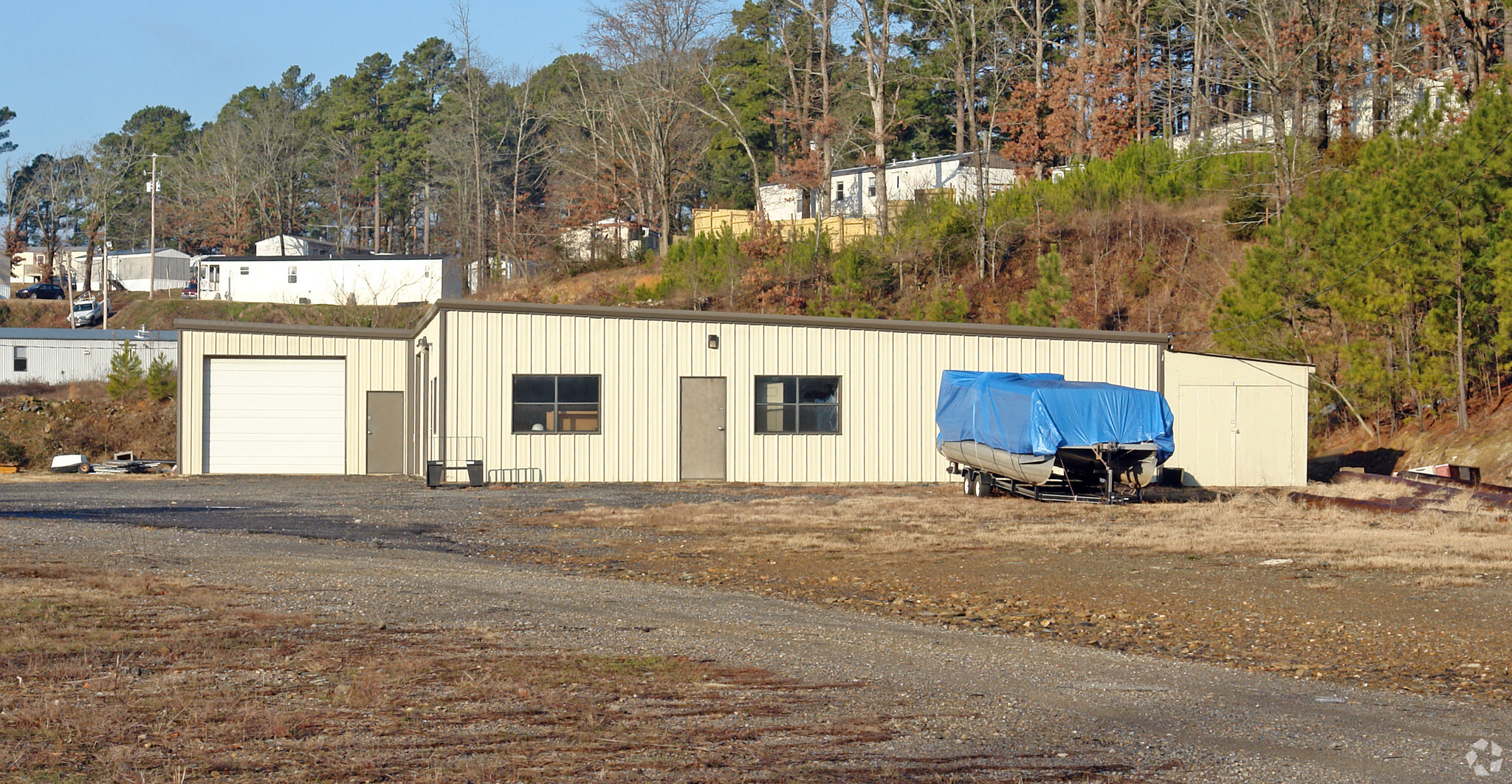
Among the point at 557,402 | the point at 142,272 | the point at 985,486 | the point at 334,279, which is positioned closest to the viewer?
the point at 985,486

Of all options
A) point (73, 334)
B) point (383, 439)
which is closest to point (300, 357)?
point (383, 439)

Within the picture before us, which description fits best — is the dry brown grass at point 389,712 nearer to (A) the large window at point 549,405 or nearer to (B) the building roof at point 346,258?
(A) the large window at point 549,405

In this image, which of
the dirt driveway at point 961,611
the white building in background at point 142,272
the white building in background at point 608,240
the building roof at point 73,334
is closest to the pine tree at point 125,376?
the building roof at point 73,334

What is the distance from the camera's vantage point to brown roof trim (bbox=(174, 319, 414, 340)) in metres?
27.5

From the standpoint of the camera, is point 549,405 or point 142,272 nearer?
point 549,405

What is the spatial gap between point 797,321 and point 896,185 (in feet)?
108

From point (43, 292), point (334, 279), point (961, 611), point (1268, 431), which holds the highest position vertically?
point (43, 292)

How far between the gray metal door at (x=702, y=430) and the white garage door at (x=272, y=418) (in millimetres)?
9042

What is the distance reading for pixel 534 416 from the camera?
2356 cm

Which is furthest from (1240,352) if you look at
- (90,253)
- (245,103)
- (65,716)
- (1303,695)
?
Answer: (245,103)

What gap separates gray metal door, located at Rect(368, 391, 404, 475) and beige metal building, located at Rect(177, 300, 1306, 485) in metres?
3.54

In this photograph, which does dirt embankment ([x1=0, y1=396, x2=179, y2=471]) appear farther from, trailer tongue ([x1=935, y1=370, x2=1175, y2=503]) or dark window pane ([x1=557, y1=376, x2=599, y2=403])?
trailer tongue ([x1=935, y1=370, x2=1175, y2=503])

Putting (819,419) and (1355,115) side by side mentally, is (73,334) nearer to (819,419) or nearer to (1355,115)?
(819,419)

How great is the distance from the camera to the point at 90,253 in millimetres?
77750
